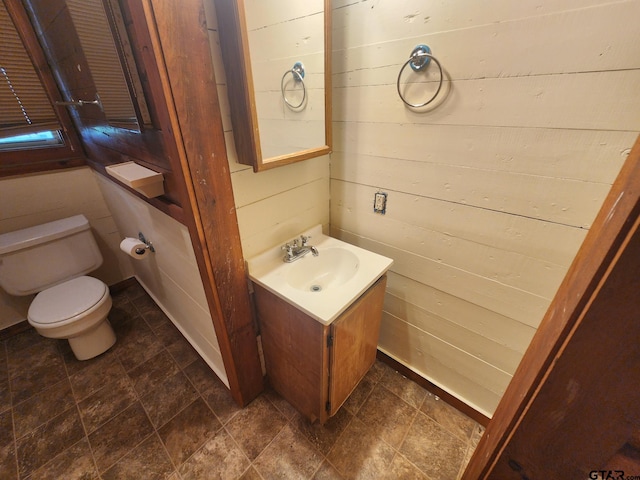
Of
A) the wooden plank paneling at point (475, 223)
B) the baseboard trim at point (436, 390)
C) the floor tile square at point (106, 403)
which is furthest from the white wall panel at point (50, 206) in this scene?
the baseboard trim at point (436, 390)

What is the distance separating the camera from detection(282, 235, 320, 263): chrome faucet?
1250 millimetres

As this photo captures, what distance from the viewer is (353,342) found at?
1.16 metres

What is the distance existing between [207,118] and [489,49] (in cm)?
88

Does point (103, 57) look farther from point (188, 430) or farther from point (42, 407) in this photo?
point (42, 407)

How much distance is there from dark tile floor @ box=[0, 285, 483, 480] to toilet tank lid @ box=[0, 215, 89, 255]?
75 centimetres

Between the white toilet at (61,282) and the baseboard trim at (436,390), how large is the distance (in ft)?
5.74

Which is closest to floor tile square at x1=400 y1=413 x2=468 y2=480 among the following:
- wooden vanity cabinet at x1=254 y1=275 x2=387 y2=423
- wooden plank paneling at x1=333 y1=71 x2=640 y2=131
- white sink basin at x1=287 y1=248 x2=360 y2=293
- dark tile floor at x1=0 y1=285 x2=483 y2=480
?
dark tile floor at x1=0 y1=285 x2=483 y2=480

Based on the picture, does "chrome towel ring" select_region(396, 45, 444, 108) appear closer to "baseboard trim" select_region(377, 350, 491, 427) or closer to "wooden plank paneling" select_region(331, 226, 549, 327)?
"wooden plank paneling" select_region(331, 226, 549, 327)

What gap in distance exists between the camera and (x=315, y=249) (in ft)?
4.26

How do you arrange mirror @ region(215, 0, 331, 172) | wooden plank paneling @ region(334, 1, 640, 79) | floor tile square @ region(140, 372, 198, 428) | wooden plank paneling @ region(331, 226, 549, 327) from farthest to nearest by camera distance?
1. floor tile square @ region(140, 372, 198, 428)
2. wooden plank paneling @ region(331, 226, 549, 327)
3. mirror @ region(215, 0, 331, 172)
4. wooden plank paneling @ region(334, 1, 640, 79)

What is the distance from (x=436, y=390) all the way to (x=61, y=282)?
2.41 meters

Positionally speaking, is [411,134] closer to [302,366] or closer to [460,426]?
[302,366]

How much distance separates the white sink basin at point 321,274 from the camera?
99 centimetres

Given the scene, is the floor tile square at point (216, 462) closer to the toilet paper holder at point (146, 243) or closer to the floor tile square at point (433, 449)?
the floor tile square at point (433, 449)
